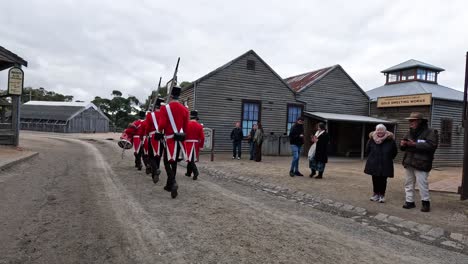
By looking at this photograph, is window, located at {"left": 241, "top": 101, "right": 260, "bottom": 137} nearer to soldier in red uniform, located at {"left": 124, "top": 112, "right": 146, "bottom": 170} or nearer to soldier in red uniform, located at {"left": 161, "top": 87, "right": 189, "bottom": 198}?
soldier in red uniform, located at {"left": 124, "top": 112, "right": 146, "bottom": 170}

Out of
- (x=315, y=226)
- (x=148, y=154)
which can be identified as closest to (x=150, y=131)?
(x=148, y=154)

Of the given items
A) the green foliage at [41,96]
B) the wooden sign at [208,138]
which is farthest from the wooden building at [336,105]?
the green foliage at [41,96]

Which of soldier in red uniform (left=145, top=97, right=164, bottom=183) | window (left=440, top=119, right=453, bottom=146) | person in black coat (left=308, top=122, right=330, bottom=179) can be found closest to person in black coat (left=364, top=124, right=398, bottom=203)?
person in black coat (left=308, top=122, right=330, bottom=179)

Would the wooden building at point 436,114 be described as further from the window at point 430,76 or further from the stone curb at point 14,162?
→ the stone curb at point 14,162

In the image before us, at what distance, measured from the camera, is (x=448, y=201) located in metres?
7.56

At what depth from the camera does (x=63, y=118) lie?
46.2 meters

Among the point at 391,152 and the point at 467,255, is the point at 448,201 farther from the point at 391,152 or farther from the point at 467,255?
the point at 467,255

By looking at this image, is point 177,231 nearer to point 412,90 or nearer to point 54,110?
point 412,90

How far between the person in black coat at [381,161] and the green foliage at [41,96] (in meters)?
74.8

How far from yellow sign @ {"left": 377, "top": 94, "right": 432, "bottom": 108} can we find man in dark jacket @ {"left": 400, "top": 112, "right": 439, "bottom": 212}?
13743 millimetres

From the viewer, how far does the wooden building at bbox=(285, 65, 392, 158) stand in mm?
20531

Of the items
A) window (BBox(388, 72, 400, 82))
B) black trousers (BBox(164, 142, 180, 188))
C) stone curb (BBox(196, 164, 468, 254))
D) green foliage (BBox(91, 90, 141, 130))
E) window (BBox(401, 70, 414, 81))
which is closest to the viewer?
stone curb (BBox(196, 164, 468, 254))

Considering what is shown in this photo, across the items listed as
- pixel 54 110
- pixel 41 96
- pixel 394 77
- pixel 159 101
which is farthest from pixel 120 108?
pixel 159 101

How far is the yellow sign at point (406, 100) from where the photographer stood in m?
19.1
